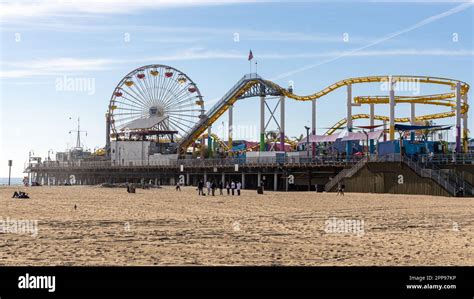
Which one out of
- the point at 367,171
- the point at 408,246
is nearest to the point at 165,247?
the point at 408,246

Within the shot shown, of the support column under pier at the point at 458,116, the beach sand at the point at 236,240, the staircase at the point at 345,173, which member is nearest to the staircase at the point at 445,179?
the staircase at the point at 345,173

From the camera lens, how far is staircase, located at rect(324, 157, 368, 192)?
4744 centimetres

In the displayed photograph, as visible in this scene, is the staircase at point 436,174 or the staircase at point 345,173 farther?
the staircase at point 345,173

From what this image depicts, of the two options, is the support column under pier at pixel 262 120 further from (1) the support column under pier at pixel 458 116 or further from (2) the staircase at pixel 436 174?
(2) the staircase at pixel 436 174

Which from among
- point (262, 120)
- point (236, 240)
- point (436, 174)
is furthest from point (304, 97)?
point (236, 240)

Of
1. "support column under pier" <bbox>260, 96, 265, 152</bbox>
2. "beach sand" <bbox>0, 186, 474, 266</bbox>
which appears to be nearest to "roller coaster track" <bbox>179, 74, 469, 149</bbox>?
"support column under pier" <bbox>260, 96, 265, 152</bbox>

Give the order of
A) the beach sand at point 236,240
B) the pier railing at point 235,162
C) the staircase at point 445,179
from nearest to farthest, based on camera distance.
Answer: the beach sand at point 236,240 → the staircase at point 445,179 → the pier railing at point 235,162

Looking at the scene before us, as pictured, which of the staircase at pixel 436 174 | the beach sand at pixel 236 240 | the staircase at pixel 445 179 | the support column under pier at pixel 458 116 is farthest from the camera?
the support column under pier at pixel 458 116

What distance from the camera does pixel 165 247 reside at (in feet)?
45.6

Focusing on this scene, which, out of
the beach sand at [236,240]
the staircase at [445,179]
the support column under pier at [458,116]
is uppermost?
the support column under pier at [458,116]

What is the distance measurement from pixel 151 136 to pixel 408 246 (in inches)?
3406

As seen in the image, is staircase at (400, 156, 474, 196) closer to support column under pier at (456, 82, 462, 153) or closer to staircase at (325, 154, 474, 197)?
staircase at (325, 154, 474, 197)

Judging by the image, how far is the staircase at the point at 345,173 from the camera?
47438 mm

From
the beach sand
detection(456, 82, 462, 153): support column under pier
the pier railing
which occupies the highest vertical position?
detection(456, 82, 462, 153): support column under pier
